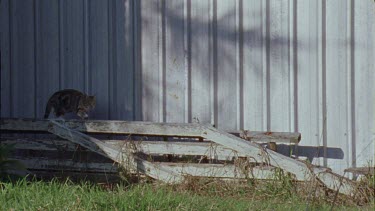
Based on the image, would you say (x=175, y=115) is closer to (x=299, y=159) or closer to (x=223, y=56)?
(x=223, y=56)

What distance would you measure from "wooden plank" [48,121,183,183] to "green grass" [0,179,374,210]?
0.69 ft

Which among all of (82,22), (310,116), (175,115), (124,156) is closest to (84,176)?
(124,156)

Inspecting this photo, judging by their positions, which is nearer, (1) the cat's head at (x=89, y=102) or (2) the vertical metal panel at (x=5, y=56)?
(1) the cat's head at (x=89, y=102)

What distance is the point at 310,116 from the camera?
10.1 metres

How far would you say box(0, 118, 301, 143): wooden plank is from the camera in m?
10.0

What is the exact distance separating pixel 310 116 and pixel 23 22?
12.7 ft

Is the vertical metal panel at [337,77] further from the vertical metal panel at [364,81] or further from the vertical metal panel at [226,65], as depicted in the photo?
the vertical metal panel at [226,65]

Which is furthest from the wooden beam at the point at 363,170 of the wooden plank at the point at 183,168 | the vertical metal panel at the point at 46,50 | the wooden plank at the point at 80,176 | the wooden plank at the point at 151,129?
the vertical metal panel at the point at 46,50

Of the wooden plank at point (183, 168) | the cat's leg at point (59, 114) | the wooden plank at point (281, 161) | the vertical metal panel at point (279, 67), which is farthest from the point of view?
the cat's leg at point (59, 114)

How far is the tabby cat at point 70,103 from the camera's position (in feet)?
35.3

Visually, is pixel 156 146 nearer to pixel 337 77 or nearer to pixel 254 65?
pixel 254 65

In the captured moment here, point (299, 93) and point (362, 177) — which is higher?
point (299, 93)

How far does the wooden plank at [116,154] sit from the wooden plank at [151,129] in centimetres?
13

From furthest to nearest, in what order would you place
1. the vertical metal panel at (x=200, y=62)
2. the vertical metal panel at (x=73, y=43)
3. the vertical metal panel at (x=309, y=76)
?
the vertical metal panel at (x=73, y=43), the vertical metal panel at (x=200, y=62), the vertical metal panel at (x=309, y=76)
